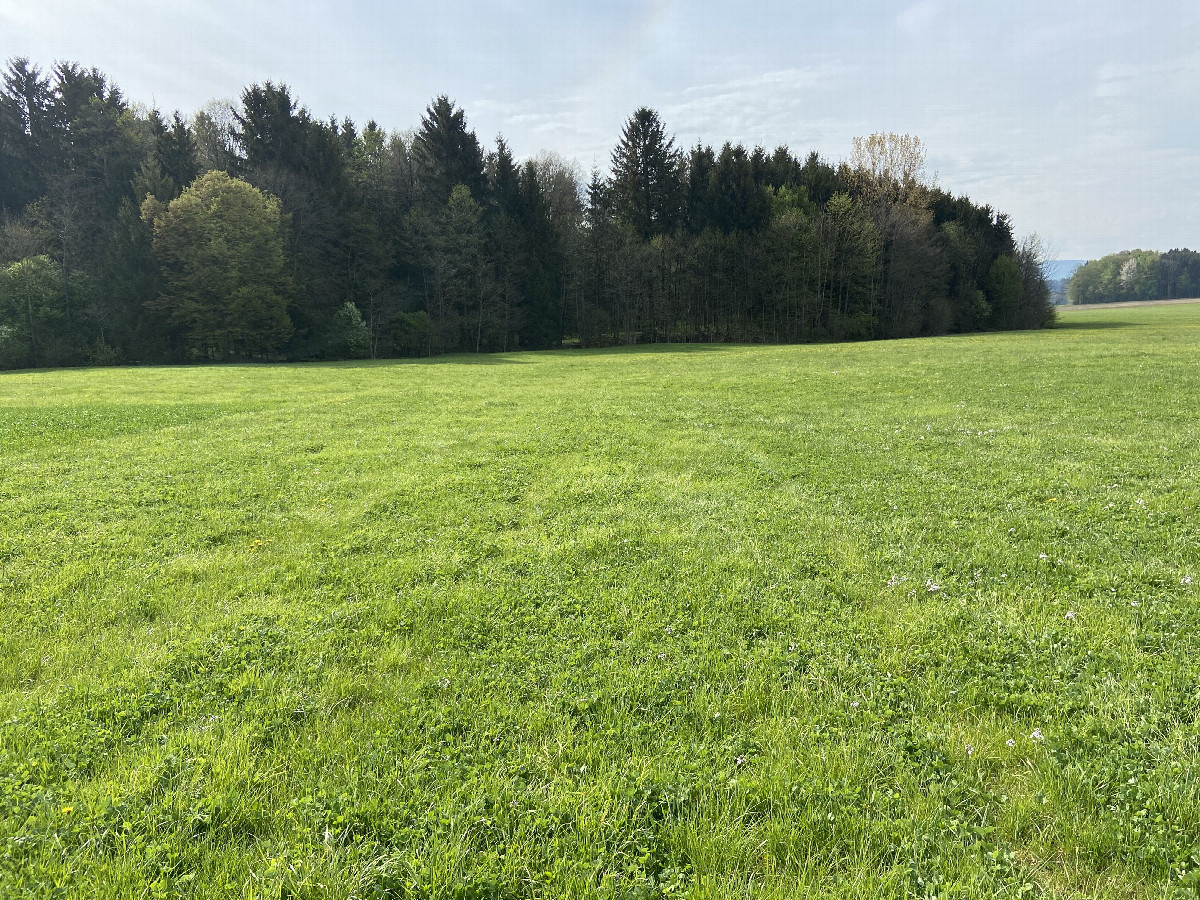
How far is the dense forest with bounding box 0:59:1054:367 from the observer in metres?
39.4

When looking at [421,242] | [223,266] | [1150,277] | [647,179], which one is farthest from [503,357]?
[1150,277]

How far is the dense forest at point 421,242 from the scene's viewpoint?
39406 mm

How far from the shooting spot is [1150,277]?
121188 millimetres

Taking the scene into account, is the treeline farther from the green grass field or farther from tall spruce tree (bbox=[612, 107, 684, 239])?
the green grass field

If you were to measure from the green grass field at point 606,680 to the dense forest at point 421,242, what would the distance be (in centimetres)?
3744

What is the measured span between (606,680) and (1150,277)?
168 meters

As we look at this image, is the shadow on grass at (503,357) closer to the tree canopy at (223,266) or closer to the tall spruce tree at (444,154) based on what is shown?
the tree canopy at (223,266)

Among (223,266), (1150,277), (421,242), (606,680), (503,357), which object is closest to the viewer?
(606,680)

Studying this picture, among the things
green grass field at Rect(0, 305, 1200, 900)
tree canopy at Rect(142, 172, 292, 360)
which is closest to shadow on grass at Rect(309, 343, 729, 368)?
tree canopy at Rect(142, 172, 292, 360)

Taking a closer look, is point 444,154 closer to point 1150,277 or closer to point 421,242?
point 421,242

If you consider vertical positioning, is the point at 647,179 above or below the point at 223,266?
above

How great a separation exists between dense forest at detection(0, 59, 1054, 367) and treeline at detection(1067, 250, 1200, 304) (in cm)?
9660

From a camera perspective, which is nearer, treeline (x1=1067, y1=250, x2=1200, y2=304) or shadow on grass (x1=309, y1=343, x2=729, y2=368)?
shadow on grass (x1=309, y1=343, x2=729, y2=368)

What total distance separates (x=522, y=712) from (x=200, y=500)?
621 centimetres
